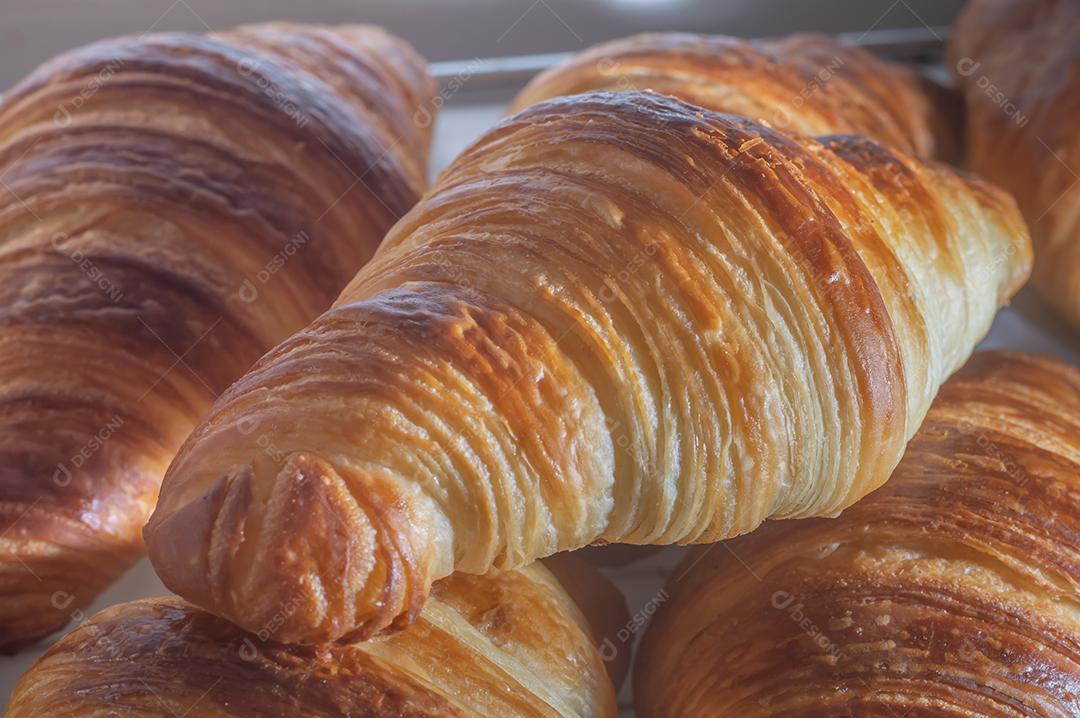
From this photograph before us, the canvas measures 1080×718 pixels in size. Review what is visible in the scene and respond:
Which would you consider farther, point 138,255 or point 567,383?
point 138,255

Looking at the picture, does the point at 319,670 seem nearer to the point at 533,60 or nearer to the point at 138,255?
the point at 138,255

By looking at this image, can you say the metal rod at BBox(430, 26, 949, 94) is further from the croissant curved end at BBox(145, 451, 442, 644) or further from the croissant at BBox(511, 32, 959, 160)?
the croissant curved end at BBox(145, 451, 442, 644)

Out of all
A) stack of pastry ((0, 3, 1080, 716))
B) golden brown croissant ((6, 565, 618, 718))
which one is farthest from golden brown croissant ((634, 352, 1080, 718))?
golden brown croissant ((6, 565, 618, 718))

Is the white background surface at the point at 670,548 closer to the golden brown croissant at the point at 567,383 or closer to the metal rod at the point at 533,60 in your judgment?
the metal rod at the point at 533,60

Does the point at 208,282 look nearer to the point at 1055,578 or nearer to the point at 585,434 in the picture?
the point at 585,434

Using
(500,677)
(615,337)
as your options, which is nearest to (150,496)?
(500,677)

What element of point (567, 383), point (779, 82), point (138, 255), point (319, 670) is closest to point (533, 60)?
point (779, 82)

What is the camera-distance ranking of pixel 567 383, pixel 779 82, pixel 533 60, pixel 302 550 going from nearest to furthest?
pixel 302 550
pixel 567 383
pixel 779 82
pixel 533 60
